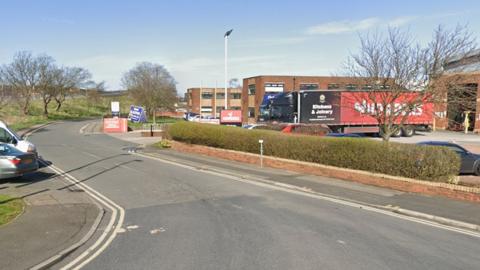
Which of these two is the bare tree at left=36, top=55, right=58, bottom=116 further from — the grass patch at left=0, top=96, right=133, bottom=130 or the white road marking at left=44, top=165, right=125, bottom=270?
the white road marking at left=44, top=165, right=125, bottom=270

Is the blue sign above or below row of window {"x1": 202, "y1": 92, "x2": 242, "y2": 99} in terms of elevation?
below

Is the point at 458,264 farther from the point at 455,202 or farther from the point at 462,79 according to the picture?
the point at 462,79

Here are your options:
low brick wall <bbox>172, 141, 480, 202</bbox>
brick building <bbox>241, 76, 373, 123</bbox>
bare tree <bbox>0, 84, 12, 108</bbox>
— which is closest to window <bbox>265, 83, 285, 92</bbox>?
brick building <bbox>241, 76, 373, 123</bbox>

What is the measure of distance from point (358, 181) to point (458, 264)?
290 inches

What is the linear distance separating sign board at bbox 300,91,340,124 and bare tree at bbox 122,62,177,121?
116 ft

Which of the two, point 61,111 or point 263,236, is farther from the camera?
point 61,111

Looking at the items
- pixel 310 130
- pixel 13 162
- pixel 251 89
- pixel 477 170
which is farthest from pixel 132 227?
pixel 251 89

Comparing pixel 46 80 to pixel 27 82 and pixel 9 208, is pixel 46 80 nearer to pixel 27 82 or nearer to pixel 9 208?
pixel 27 82

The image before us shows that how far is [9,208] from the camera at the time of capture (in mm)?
9320

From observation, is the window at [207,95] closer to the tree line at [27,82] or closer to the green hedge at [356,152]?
the tree line at [27,82]

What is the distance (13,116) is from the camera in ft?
192

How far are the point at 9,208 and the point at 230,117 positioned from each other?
26295mm

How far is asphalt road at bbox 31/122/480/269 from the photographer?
6105 mm

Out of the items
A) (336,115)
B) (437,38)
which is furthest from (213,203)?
(336,115)
